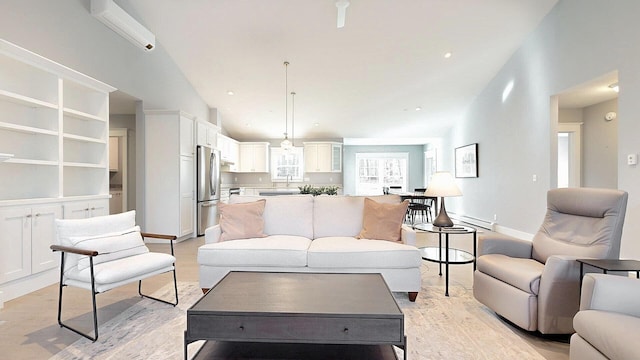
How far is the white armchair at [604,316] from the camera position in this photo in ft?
4.51

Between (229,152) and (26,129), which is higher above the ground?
(229,152)

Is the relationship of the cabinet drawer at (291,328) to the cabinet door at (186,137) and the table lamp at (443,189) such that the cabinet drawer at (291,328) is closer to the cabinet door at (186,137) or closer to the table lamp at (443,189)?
the table lamp at (443,189)

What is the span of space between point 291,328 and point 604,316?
1.51 meters

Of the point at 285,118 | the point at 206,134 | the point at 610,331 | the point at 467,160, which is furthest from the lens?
the point at 285,118

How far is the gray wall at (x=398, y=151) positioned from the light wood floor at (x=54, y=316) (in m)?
7.69

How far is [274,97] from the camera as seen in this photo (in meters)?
6.77

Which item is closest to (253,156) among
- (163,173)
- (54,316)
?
(163,173)

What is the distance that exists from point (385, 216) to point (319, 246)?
757 millimetres

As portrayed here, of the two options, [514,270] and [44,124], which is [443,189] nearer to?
[514,270]

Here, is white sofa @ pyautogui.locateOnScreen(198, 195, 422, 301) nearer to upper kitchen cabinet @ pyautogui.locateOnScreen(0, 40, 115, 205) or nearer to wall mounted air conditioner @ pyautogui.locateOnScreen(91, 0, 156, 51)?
upper kitchen cabinet @ pyautogui.locateOnScreen(0, 40, 115, 205)

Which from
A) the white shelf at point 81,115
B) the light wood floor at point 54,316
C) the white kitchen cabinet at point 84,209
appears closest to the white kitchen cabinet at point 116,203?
the white kitchen cabinet at point 84,209

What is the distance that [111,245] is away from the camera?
254 cm

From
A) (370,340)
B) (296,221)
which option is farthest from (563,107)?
(370,340)

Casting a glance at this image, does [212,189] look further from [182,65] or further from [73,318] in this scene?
[73,318]
